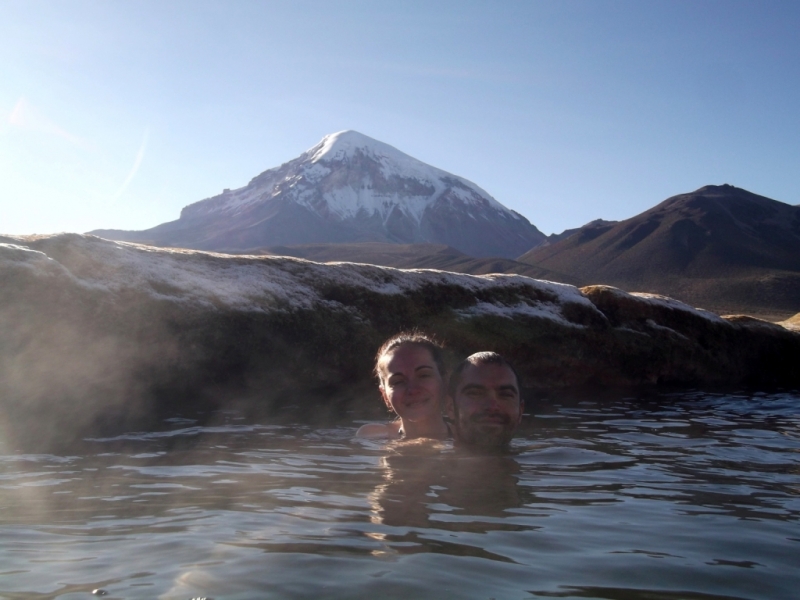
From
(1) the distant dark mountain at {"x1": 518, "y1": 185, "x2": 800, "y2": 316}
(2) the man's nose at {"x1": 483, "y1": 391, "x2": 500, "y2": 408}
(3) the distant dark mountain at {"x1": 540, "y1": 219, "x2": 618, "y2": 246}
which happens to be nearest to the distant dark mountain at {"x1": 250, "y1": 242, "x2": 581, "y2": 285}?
(1) the distant dark mountain at {"x1": 518, "y1": 185, "x2": 800, "y2": 316}

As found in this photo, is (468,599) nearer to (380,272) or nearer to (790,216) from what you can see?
(380,272)

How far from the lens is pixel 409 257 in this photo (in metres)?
116

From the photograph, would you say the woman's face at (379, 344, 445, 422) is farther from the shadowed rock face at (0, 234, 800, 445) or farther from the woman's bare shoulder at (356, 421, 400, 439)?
the shadowed rock face at (0, 234, 800, 445)

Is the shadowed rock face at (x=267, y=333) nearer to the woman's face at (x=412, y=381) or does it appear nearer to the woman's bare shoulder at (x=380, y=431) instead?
the woman's bare shoulder at (x=380, y=431)

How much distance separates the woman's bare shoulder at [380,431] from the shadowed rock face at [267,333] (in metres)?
2.16

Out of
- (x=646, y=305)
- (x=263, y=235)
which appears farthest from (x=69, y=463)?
(x=263, y=235)

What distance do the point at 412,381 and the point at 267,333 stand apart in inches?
184

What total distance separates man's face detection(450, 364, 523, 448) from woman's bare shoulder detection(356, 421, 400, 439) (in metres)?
0.95

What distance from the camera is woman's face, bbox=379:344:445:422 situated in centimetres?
589

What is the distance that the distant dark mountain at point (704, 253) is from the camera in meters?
70.8

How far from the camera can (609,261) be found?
94688 mm

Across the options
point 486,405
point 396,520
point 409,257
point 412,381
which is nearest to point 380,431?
point 412,381

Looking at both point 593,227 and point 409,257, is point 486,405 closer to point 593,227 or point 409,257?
point 409,257

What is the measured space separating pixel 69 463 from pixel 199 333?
4235mm
